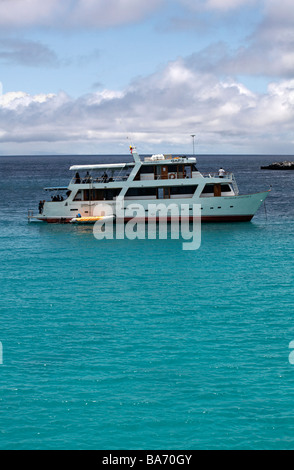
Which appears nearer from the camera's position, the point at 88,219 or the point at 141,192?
the point at 141,192

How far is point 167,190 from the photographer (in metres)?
60.3

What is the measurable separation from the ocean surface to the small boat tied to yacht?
15.3 meters

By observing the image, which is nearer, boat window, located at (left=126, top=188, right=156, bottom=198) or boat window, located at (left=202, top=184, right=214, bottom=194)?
boat window, located at (left=202, top=184, right=214, bottom=194)

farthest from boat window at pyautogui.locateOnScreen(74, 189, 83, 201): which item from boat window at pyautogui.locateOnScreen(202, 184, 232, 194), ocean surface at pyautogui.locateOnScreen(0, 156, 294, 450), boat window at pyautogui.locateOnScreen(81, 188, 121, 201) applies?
ocean surface at pyautogui.locateOnScreen(0, 156, 294, 450)

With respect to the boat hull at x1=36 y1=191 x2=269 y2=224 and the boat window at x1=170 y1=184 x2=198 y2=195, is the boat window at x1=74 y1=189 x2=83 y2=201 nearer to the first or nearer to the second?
the boat hull at x1=36 y1=191 x2=269 y2=224

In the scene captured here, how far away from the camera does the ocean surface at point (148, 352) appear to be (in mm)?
18188

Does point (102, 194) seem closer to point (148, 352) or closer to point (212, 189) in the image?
point (212, 189)

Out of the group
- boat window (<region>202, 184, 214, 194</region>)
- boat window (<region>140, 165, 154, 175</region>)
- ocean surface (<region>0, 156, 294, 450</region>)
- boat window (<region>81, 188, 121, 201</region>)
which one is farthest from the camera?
boat window (<region>81, 188, 121, 201</region>)

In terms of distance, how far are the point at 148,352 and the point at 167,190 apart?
37746mm

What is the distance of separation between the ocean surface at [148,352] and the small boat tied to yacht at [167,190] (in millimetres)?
15270

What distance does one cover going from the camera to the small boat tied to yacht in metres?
59.6

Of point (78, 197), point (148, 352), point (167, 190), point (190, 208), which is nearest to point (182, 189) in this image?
point (167, 190)

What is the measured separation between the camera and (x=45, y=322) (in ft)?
92.4

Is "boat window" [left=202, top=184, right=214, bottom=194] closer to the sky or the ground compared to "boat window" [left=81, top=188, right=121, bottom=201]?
closer to the ground
